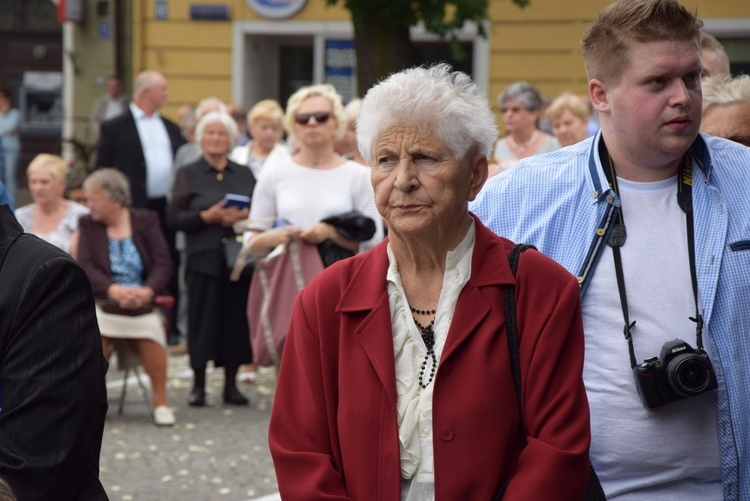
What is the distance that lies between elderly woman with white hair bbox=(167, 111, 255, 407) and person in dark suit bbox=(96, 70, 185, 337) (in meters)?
2.70

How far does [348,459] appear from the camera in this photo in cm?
339

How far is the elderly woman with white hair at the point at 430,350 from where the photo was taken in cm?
334

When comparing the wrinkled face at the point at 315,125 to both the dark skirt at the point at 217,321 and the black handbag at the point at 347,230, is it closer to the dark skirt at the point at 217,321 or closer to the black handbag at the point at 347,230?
the black handbag at the point at 347,230

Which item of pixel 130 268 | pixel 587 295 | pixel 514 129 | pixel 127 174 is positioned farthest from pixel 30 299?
pixel 127 174

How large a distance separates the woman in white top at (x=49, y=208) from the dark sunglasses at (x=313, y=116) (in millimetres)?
2466

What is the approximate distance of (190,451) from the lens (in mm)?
9109

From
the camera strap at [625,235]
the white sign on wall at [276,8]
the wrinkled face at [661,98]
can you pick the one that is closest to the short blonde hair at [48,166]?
the camera strap at [625,235]

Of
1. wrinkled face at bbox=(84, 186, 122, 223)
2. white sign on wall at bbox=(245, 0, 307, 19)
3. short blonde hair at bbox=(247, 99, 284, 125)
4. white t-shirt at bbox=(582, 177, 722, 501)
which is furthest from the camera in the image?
white sign on wall at bbox=(245, 0, 307, 19)

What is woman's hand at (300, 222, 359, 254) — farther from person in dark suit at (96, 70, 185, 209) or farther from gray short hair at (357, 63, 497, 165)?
gray short hair at (357, 63, 497, 165)

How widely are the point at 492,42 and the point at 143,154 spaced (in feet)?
29.8

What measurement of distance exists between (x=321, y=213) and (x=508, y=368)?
5.94m

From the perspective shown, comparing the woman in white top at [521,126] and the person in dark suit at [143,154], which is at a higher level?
the woman in white top at [521,126]

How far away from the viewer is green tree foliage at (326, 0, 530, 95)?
15.5 meters

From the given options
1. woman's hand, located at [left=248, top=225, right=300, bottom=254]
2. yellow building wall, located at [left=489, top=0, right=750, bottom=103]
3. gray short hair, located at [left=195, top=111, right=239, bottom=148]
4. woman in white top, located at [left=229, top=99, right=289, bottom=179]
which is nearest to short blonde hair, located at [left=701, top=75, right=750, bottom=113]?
woman's hand, located at [left=248, top=225, right=300, bottom=254]
